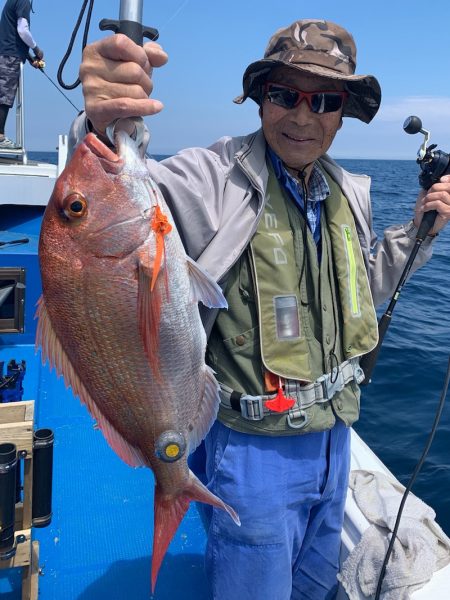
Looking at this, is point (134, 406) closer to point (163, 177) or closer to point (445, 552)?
point (163, 177)

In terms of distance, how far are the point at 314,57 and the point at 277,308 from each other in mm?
935

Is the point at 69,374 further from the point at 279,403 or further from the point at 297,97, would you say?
the point at 297,97

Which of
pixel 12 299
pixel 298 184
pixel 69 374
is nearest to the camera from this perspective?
pixel 69 374

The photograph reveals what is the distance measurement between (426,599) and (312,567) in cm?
48

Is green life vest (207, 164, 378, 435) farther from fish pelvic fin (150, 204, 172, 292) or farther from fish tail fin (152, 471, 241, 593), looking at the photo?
fish pelvic fin (150, 204, 172, 292)

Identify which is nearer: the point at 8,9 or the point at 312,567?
the point at 312,567

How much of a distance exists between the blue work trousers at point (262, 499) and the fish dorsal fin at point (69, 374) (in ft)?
1.57

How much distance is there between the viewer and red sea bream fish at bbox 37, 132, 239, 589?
1410 mm

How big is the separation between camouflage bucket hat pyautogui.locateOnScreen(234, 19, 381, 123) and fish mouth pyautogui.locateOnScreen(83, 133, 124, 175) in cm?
86

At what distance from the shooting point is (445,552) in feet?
7.93

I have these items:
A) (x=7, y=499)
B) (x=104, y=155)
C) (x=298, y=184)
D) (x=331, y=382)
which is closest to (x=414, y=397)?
(x=331, y=382)

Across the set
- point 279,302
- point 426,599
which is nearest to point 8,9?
point 279,302

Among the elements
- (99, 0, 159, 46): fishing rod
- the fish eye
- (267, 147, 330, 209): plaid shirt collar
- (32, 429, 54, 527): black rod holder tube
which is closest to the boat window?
(32, 429, 54, 527): black rod holder tube

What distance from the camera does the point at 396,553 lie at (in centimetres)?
233
